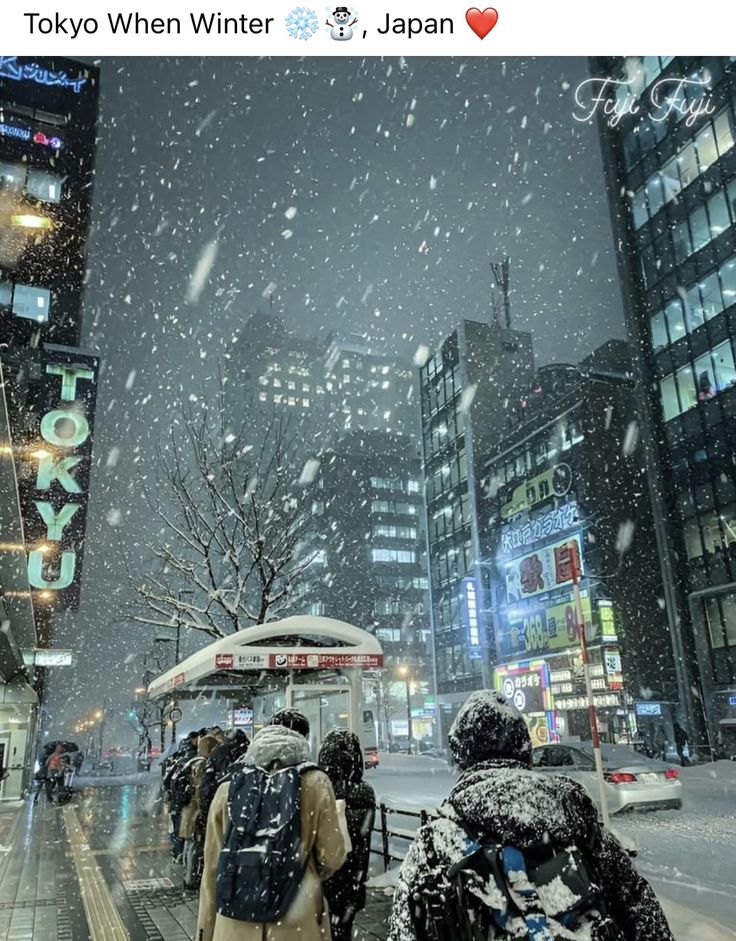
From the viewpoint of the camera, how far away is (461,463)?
6438cm

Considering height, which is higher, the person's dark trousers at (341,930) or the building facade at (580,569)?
the building facade at (580,569)

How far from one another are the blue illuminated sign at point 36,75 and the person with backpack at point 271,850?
5194 centimetres

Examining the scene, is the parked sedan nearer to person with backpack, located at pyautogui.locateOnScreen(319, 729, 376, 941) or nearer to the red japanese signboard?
the red japanese signboard

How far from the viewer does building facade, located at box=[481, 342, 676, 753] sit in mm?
45281

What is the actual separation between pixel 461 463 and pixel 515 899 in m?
63.0

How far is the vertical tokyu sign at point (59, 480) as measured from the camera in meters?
29.5

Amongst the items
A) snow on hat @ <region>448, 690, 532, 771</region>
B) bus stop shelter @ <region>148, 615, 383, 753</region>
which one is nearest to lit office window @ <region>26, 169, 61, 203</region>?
bus stop shelter @ <region>148, 615, 383, 753</region>

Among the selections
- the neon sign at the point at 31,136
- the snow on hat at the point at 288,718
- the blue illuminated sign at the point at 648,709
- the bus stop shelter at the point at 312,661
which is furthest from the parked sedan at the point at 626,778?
the neon sign at the point at 31,136

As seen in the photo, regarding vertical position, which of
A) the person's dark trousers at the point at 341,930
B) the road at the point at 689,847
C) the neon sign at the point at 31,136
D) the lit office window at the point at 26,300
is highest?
the neon sign at the point at 31,136

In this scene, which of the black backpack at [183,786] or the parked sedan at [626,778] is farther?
the parked sedan at [626,778]

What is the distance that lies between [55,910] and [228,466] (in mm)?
15291
